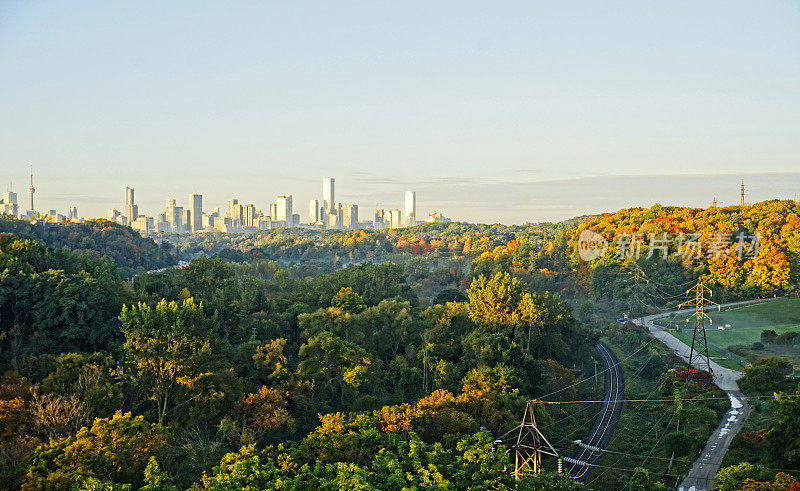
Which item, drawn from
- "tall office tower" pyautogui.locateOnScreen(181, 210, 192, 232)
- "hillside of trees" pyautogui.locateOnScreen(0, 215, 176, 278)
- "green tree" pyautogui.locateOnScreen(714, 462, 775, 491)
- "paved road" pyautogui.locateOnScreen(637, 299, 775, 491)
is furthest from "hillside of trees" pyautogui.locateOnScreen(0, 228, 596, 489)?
"tall office tower" pyautogui.locateOnScreen(181, 210, 192, 232)

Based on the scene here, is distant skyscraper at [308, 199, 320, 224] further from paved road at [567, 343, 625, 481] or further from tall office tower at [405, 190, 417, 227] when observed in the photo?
paved road at [567, 343, 625, 481]

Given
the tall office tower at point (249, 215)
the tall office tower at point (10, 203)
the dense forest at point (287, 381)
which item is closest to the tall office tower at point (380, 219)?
the tall office tower at point (249, 215)

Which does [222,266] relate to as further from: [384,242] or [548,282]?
[384,242]

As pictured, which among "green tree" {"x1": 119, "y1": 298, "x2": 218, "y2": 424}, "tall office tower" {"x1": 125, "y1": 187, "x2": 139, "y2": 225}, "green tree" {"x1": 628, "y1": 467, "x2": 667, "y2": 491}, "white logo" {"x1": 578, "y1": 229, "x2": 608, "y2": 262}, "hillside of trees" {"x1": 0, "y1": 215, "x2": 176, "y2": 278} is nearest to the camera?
"green tree" {"x1": 628, "y1": 467, "x2": 667, "y2": 491}

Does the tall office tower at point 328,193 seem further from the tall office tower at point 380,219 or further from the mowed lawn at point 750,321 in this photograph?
the mowed lawn at point 750,321

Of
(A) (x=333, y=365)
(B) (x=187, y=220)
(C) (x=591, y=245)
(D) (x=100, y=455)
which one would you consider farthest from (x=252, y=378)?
(B) (x=187, y=220)

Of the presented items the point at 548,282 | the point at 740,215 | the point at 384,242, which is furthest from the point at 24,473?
the point at 384,242

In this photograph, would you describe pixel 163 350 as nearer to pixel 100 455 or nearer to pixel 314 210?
pixel 100 455
